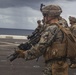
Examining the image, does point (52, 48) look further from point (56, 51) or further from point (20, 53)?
point (20, 53)

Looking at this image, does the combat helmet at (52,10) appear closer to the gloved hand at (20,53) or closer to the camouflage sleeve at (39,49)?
the camouflage sleeve at (39,49)

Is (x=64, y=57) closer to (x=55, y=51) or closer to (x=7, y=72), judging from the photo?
(x=55, y=51)

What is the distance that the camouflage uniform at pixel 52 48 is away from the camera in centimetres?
579

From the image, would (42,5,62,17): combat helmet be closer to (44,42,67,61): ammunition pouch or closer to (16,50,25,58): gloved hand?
(44,42,67,61): ammunition pouch

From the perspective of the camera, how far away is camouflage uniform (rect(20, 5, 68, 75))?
19.0ft

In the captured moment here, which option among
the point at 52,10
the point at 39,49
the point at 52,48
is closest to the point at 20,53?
the point at 39,49

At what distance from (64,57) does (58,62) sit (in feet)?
0.49

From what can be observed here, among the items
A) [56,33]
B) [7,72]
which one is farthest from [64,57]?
[7,72]

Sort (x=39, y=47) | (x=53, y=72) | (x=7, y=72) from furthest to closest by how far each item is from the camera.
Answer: (x=7, y=72) < (x=53, y=72) < (x=39, y=47)

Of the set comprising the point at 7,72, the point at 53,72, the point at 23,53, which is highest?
the point at 23,53

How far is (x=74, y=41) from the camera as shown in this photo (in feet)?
19.8

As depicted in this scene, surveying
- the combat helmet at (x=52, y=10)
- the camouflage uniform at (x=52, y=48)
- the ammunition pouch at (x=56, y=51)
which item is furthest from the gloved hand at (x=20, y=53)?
the combat helmet at (x=52, y=10)

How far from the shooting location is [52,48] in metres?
6.00

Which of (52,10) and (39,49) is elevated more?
(52,10)
